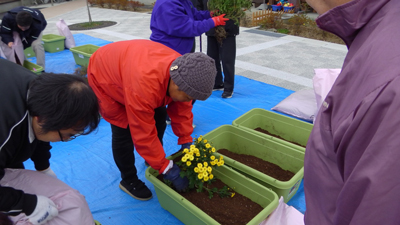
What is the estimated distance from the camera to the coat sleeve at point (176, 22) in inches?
82.9

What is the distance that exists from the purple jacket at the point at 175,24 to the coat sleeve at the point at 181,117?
808 mm

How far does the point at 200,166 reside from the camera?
147 centimetres

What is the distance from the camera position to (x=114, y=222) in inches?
64.9

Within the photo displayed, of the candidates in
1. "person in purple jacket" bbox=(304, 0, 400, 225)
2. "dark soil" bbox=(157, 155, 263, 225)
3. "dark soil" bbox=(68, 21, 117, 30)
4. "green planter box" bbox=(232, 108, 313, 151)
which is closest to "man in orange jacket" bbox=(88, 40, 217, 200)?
"dark soil" bbox=(157, 155, 263, 225)

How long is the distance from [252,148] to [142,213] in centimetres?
88

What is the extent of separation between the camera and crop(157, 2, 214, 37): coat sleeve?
2105 mm

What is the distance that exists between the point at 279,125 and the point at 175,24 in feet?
3.80

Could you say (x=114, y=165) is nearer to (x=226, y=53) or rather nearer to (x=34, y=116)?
(x=34, y=116)

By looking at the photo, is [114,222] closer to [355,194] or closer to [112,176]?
[112,176]

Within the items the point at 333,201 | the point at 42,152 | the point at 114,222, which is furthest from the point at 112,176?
the point at 333,201

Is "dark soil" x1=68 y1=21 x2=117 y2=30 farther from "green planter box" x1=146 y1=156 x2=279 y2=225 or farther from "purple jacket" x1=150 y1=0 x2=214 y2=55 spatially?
"green planter box" x1=146 y1=156 x2=279 y2=225

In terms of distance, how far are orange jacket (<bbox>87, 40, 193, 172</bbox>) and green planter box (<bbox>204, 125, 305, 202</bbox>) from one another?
Result: 1.67ft

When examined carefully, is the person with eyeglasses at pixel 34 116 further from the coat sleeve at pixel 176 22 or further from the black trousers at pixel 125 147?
the coat sleeve at pixel 176 22

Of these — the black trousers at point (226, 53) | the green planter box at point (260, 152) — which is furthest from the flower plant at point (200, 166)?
the black trousers at point (226, 53)
